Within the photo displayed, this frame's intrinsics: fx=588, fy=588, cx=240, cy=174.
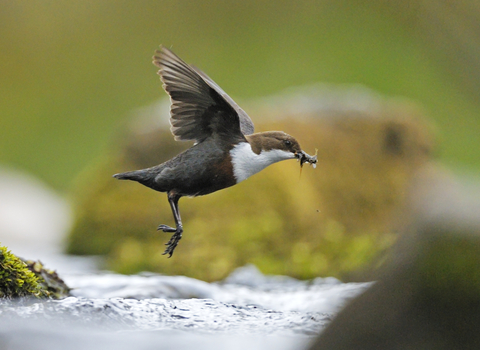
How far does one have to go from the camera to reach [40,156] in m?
13.6

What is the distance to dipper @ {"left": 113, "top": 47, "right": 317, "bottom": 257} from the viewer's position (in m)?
2.69

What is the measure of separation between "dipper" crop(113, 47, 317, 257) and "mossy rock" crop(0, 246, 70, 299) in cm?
72

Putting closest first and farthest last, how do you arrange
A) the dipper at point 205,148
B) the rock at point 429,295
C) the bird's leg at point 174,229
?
the rock at point 429,295, the bird's leg at point 174,229, the dipper at point 205,148

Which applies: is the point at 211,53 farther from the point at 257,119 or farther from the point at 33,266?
the point at 33,266

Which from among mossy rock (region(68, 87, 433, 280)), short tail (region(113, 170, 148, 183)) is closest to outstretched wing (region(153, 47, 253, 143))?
short tail (region(113, 170, 148, 183))

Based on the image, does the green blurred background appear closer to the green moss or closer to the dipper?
the dipper

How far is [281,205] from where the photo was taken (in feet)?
18.5

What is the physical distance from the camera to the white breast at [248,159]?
2.67 meters

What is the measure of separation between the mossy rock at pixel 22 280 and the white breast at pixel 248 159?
1.23 m

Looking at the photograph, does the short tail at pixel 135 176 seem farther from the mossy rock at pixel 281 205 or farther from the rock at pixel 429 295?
the mossy rock at pixel 281 205

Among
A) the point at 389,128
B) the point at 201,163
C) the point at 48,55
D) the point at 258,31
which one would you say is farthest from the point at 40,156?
the point at 201,163

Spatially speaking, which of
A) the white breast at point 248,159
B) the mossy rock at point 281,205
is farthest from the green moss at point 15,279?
the mossy rock at point 281,205

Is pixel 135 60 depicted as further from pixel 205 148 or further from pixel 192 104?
pixel 205 148

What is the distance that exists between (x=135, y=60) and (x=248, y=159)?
44.2ft
